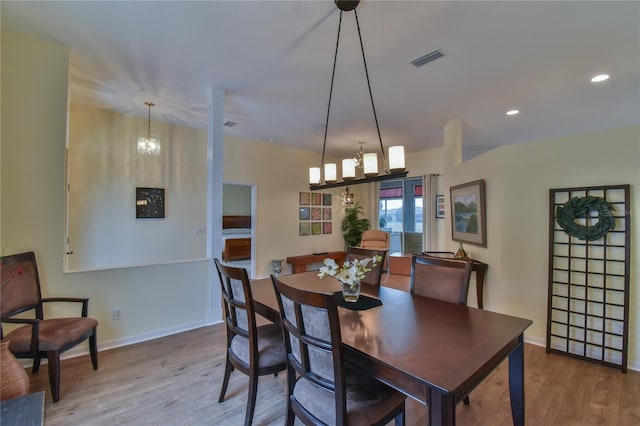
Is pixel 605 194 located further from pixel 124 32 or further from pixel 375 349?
pixel 124 32

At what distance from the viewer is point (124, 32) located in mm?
2484

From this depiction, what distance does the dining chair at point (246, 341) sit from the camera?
184 cm

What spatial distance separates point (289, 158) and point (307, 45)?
13.1ft

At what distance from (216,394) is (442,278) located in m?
1.99

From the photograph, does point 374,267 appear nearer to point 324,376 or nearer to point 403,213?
point 324,376

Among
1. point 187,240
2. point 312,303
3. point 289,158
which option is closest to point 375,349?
point 312,303

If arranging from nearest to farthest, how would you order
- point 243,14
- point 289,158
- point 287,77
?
point 243,14
point 287,77
point 289,158

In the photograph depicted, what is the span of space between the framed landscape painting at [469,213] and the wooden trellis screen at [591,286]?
0.78 metres

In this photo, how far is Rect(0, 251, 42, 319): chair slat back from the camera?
2285mm

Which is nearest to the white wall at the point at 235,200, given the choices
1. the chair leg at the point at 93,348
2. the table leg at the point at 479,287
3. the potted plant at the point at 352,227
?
the potted plant at the point at 352,227

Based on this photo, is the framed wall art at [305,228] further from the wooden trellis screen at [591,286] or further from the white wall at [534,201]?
the wooden trellis screen at [591,286]

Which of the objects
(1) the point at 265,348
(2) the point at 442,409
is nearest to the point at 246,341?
(1) the point at 265,348

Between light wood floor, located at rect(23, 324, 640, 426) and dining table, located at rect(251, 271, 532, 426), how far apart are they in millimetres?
574

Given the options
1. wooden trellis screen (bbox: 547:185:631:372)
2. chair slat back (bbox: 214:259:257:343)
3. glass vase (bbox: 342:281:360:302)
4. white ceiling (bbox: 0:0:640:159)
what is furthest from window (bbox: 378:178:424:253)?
chair slat back (bbox: 214:259:257:343)
